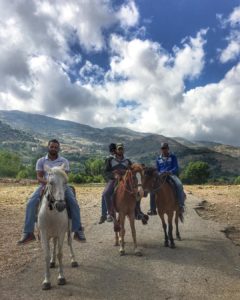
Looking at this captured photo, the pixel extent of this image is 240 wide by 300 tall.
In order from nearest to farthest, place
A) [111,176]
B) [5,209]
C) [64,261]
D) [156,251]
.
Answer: [64,261], [156,251], [111,176], [5,209]

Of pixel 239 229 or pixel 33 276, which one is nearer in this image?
pixel 33 276

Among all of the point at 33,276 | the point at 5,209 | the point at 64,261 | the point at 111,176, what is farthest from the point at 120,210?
the point at 5,209

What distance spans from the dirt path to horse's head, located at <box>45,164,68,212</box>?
2.08 meters

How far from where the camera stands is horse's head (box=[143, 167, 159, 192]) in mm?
14042

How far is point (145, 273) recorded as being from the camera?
10617 millimetres

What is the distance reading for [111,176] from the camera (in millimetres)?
14055

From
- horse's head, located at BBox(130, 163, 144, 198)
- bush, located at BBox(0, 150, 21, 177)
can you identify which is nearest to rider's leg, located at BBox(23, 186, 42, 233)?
horse's head, located at BBox(130, 163, 144, 198)

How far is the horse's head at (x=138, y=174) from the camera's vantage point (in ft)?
42.2

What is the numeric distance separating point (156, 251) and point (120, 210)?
5.86ft

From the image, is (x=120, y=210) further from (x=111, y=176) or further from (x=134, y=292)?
(x=134, y=292)

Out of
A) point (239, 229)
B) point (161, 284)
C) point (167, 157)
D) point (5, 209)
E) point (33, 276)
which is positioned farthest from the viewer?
point (5, 209)

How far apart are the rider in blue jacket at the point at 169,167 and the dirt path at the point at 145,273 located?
1.52 meters

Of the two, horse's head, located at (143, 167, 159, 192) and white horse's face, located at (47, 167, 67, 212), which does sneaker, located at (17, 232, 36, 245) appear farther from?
horse's head, located at (143, 167, 159, 192)

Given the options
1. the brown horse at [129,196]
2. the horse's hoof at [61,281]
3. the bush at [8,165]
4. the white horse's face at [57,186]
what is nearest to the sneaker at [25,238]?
the horse's hoof at [61,281]
